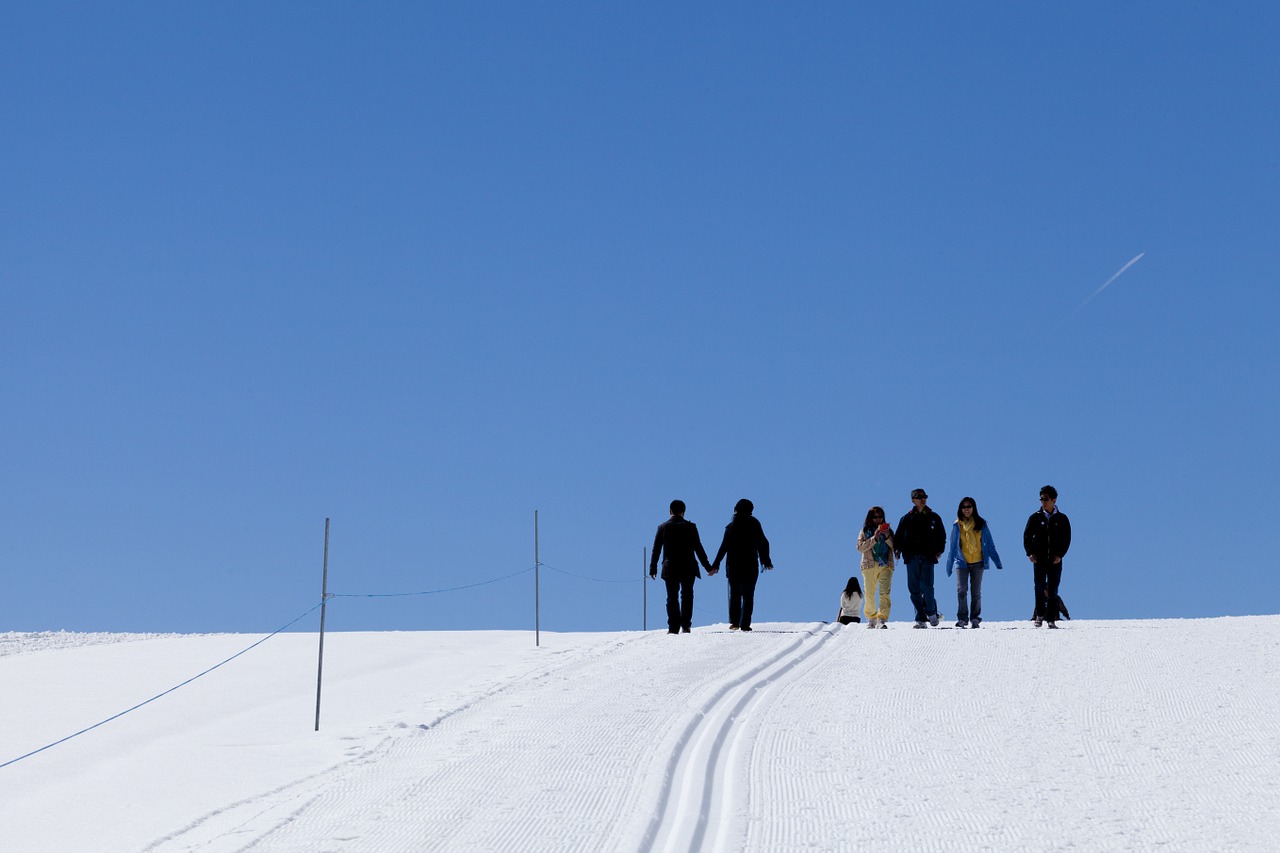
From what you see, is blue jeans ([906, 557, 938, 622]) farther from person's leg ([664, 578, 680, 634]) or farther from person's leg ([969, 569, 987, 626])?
person's leg ([664, 578, 680, 634])

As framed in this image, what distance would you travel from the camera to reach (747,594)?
65.4ft

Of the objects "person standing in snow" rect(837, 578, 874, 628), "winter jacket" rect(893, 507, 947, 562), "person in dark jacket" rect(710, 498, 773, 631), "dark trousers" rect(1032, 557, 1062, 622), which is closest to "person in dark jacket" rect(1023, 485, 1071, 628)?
"dark trousers" rect(1032, 557, 1062, 622)

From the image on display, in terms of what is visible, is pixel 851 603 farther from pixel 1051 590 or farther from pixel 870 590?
pixel 1051 590

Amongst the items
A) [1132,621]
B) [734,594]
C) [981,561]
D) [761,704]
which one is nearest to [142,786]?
[761,704]

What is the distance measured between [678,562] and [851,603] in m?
2.93

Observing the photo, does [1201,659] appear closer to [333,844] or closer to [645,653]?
[645,653]

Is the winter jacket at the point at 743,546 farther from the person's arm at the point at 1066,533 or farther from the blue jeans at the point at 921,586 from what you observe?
the person's arm at the point at 1066,533

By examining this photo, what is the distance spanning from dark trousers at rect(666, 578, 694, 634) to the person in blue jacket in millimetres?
3759

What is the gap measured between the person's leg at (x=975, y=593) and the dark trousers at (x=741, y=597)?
3067mm

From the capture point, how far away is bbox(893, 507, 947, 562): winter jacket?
766 inches

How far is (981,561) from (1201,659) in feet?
15.4

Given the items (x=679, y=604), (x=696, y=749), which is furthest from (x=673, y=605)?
(x=696, y=749)

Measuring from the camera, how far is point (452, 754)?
35.7 feet

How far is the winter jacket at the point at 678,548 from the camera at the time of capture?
19703 mm
